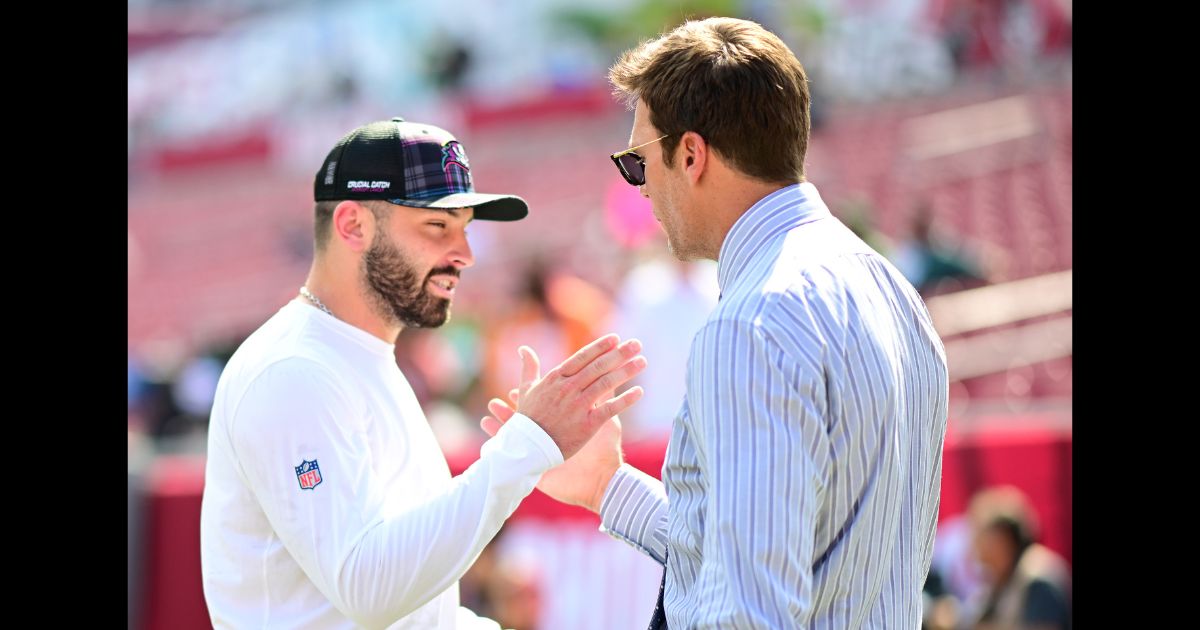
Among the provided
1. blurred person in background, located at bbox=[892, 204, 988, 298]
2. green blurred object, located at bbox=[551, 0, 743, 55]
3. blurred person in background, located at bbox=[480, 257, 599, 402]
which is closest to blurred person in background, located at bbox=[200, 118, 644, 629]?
blurred person in background, located at bbox=[480, 257, 599, 402]

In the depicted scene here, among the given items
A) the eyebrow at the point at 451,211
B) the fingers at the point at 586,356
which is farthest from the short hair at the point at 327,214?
the fingers at the point at 586,356

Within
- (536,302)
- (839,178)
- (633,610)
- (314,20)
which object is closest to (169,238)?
(314,20)

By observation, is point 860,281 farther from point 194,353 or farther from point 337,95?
point 337,95

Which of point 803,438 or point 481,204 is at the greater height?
point 481,204

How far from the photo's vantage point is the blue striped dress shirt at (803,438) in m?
2.12

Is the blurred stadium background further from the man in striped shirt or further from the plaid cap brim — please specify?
the man in striped shirt

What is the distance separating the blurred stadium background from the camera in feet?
20.7

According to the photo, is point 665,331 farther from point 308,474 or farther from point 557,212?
point 557,212

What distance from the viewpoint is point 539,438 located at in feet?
9.25

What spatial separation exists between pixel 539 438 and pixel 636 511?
28 cm

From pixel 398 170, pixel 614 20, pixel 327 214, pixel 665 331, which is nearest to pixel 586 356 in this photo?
pixel 398 170

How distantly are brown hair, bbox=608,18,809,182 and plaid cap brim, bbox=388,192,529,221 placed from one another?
2.39 ft

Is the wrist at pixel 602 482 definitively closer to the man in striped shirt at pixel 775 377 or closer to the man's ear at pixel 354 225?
the man in striped shirt at pixel 775 377

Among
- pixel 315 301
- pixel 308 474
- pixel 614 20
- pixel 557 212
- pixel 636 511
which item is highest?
pixel 614 20
